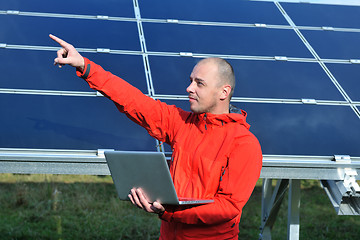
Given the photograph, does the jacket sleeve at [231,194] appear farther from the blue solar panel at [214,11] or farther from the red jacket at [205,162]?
the blue solar panel at [214,11]

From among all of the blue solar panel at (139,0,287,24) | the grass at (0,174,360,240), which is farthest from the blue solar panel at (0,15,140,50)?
the grass at (0,174,360,240)

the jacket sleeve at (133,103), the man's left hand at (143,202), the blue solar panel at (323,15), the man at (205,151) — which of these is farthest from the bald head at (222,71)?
the blue solar panel at (323,15)

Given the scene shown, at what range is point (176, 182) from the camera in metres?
4.04

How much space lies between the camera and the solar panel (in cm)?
560

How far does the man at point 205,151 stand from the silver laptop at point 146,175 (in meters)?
0.06

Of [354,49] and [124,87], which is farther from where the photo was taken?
[354,49]

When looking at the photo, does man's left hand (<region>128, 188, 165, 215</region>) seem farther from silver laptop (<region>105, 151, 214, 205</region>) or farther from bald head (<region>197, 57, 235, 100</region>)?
bald head (<region>197, 57, 235, 100</region>)

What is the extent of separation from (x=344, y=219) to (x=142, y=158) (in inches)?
304

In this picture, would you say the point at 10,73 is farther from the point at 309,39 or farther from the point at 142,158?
the point at 309,39

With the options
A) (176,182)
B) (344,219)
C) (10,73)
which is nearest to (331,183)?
(176,182)

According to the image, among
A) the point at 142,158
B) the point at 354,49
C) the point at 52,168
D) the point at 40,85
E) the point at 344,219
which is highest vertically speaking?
the point at 354,49

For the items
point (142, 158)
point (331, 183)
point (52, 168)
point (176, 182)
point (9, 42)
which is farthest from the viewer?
point (9, 42)

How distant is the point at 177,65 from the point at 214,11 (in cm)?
187

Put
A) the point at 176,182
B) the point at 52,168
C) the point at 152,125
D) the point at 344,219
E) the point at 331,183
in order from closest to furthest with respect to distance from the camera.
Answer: the point at 176,182 → the point at 152,125 → the point at 52,168 → the point at 331,183 → the point at 344,219
